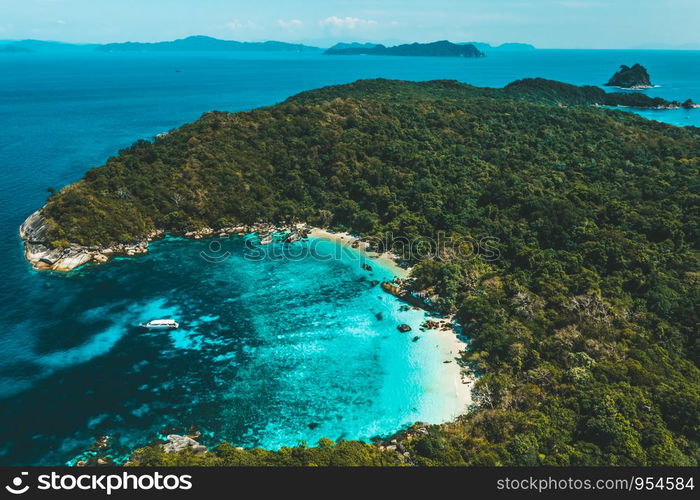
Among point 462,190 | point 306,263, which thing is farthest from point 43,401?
point 462,190

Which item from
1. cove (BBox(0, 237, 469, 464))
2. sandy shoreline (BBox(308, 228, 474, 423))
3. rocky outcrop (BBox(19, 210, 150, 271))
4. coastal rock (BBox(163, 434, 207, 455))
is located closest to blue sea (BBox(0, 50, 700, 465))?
cove (BBox(0, 237, 469, 464))

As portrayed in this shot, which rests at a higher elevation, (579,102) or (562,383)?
(579,102)

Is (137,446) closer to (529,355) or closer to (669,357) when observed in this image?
(529,355)

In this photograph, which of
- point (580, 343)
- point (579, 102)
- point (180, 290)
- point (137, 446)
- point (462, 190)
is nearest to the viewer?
point (137, 446)

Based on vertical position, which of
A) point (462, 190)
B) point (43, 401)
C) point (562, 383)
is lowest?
point (43, 401)
